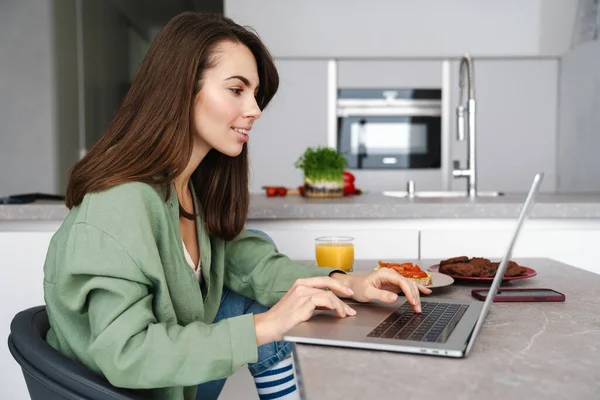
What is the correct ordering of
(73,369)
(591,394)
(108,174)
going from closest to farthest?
(591,394) < (73,369) < (108,174)

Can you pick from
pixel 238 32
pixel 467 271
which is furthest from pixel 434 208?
pixel 238 32

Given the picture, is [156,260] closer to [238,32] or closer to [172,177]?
[172,177]

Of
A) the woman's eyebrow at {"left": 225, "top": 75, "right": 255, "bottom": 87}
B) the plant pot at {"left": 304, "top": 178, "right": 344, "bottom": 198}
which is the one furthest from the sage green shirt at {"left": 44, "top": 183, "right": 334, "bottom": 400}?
the plant pot at {"left": 304, "top": 178, "right": 344, "bottom": 198}

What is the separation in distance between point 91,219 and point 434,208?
4.70 ft

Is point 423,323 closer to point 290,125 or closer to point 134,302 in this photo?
point 134,302

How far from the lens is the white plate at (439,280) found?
3.92 feet

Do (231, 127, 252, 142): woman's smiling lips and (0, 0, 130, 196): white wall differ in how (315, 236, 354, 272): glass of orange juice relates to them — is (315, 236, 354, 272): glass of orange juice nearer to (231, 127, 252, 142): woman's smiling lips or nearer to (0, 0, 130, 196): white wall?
(231, 127, 252, 142): woman's smiling lips

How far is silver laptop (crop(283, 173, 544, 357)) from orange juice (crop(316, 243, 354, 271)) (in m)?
0.42

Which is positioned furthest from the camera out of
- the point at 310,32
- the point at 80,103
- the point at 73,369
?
the point at 80,103

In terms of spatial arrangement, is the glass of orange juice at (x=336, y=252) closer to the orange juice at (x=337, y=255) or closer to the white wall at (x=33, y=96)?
the orange juice at (x=337, y=255)

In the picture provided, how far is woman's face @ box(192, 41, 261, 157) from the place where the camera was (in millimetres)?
1180

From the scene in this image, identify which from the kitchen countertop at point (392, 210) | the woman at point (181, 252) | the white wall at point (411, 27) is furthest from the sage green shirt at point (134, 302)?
the white wall at point (411, 27)

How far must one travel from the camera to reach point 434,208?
2.15 meters

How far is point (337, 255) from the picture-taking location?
1.47 metres
